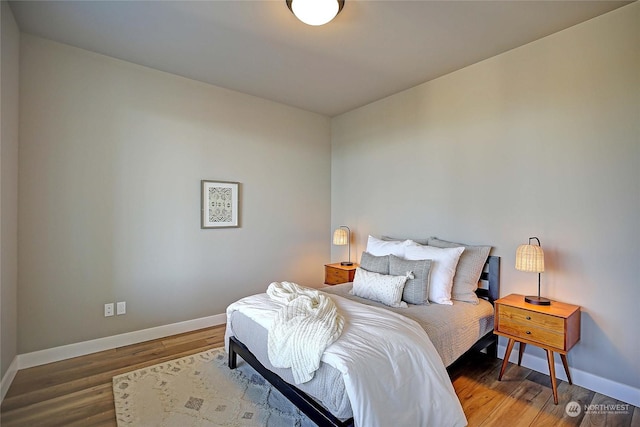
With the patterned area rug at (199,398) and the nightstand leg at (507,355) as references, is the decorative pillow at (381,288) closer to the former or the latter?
the nightstand leg at (507,355)

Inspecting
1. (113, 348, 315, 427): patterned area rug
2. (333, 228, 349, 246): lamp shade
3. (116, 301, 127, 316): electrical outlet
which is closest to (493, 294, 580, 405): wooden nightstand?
(113, 348, 315, 427): patterned area rug

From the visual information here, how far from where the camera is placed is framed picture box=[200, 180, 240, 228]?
352cm

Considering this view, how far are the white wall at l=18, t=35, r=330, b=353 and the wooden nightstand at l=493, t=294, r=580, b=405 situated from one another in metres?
2.66

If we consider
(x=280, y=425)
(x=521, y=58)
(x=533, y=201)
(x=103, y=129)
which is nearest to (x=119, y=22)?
(x=103, y=129)

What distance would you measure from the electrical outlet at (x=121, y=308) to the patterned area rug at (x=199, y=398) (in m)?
0.73

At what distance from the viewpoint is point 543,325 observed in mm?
2219

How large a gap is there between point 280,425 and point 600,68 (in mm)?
3425

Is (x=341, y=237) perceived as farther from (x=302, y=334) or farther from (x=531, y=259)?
(x=302, y=334)

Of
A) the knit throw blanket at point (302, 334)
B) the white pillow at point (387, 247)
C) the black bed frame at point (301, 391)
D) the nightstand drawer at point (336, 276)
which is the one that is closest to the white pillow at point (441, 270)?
the white pillow at point (387, 247)

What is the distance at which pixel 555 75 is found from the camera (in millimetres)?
2533

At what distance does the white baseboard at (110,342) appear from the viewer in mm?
2641

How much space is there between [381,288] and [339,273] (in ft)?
4.49

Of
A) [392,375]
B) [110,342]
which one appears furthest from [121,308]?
[392,375]

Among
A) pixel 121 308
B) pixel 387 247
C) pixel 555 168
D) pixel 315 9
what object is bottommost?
pixel 121 308
